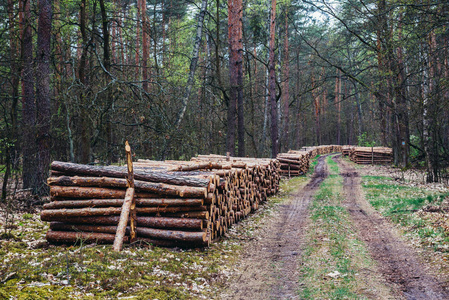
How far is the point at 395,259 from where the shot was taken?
6500 millimetres

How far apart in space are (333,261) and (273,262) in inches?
44.6

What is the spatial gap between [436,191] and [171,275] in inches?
468

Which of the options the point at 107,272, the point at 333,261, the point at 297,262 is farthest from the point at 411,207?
the point at 107,272

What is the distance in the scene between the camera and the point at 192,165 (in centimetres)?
907

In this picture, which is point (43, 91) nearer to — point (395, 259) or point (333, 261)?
point (333, 261)

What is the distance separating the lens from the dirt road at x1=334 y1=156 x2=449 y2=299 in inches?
198

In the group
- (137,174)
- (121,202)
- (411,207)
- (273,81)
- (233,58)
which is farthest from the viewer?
(273,81)

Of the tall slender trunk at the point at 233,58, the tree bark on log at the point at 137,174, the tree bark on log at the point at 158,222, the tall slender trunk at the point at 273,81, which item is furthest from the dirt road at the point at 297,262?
the tall slender trunk at the point at 273,81

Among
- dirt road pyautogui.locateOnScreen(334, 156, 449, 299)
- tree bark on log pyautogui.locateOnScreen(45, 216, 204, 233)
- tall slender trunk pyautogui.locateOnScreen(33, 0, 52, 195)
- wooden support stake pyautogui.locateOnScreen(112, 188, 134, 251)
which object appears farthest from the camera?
tall slender trunk pyautogui.locateOnScreen(33, 0, 52, 195)

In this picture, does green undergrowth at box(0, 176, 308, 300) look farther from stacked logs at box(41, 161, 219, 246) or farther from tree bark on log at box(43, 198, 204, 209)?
tree bark on log at box(43, 198, 204, 209)

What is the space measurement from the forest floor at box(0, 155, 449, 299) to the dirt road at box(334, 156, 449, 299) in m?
0.02

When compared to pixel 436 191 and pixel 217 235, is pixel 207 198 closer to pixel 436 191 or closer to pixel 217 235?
pixel 217 235

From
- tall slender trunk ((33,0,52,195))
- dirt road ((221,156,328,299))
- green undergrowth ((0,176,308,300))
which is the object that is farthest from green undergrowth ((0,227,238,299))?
tall slender trunk ((33,0,52,195))

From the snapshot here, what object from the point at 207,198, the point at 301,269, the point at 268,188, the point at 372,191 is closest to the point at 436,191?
the point at 372,191
